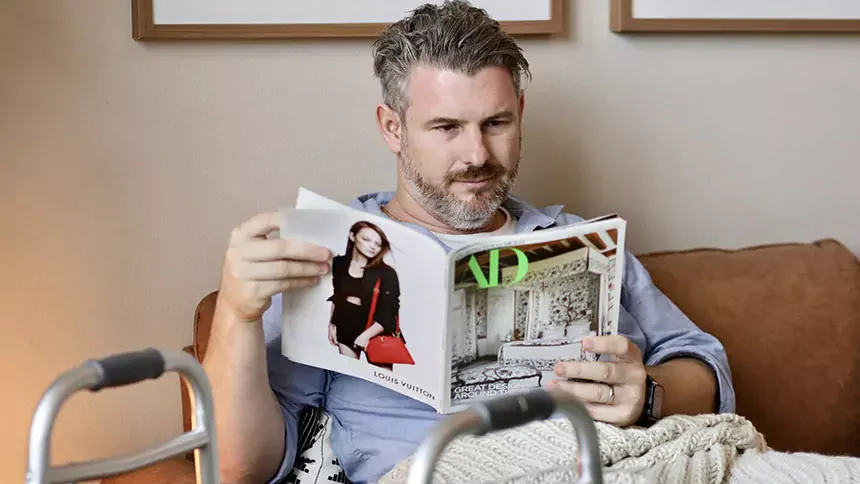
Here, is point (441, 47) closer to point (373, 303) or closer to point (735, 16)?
point (373, 303)

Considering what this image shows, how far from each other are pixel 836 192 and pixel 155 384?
149cm

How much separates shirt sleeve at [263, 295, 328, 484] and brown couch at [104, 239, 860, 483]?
0.69 metres

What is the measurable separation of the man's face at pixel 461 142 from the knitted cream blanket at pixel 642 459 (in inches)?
15.9

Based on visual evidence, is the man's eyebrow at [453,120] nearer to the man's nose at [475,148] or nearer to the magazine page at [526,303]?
the man's nose at [475,148]

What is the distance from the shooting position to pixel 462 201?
4.82 feet

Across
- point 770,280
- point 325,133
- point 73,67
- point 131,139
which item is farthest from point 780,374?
point 73,67

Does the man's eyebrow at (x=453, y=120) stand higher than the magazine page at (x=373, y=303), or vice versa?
the man's eyebrow at (x=453, y=120)

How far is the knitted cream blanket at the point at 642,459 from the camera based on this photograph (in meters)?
1.16

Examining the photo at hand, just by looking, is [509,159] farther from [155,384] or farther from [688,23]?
[155,384]

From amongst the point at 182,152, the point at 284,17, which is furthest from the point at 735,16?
the point at 182,152

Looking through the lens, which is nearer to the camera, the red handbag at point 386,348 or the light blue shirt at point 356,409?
the red handbag at point 386,348

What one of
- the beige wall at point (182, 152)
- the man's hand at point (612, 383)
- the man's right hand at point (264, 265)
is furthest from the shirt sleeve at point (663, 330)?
the man's right hand at point (264, 265)

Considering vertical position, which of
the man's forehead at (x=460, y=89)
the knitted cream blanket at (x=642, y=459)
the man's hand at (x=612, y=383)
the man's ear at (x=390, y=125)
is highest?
the man's forehead at (x=460, y=89)

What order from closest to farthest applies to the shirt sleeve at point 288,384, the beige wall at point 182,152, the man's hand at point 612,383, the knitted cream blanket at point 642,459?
1. the knitted cream blanket at point 642,459
2. the man's hand at point 612,383
3. the shirt sleeve at point 288,384
4. the beige wall at point 182,152
